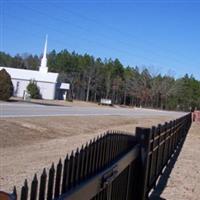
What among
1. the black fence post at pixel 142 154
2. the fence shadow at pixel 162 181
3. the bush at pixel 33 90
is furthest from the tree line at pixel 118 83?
the black fence post at pixel 142 154

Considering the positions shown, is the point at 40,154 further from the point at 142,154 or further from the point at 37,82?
the point at 37,82

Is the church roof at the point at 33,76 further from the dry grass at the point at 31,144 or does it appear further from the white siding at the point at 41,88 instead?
the dry grass at the point at 31,144

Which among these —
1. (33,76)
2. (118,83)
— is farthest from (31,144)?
(118,83)

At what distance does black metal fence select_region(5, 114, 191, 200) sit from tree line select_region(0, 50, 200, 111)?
115603 mm

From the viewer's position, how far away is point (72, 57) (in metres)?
149

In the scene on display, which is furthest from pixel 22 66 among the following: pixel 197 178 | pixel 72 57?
pixel 197 178

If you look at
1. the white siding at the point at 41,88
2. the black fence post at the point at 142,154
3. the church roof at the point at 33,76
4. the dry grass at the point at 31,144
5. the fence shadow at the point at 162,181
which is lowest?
the dry grass at the point at 31,144

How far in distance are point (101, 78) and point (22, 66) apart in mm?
41543

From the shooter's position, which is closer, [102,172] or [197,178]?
[102,172]

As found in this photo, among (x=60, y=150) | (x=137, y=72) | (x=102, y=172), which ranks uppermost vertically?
(x=137, y=72)

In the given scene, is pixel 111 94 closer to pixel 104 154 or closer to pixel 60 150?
pixel 60 150

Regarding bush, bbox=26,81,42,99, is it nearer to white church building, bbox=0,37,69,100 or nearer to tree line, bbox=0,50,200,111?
white church building, bbox=0,37,69,100

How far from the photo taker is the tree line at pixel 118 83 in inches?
5108

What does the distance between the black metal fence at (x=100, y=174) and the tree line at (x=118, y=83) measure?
115603mm
